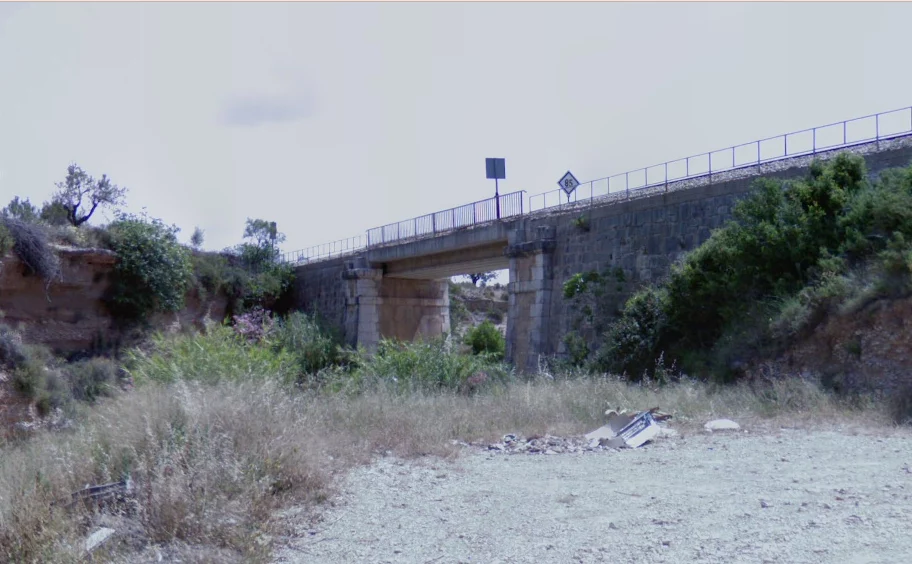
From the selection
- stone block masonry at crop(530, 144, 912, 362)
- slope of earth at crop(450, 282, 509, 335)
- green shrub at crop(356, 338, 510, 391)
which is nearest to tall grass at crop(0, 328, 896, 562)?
green shrub at crop(356, 338, 510, 391)

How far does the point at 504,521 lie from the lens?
6.25m

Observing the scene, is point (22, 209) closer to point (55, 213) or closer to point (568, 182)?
point (55, 213)

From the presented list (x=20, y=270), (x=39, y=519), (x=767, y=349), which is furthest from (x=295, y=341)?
(x=39, y=519)

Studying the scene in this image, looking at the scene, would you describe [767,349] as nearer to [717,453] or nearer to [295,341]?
[717,453]

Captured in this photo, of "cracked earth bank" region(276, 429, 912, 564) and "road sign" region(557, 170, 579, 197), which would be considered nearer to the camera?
"cracked earth bank" region(276, 429, 912, 564)

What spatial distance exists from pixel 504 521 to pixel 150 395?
3750 mm

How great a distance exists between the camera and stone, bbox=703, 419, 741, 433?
1037cm

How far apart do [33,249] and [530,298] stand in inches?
658

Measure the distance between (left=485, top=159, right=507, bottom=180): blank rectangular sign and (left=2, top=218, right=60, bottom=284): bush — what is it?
15.3 metres

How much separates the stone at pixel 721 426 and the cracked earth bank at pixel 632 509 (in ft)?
4.59

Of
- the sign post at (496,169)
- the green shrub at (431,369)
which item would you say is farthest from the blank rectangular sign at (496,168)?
the green shrub at (431,369)

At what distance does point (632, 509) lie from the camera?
644 cm

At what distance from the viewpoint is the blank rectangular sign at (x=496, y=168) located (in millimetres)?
30234

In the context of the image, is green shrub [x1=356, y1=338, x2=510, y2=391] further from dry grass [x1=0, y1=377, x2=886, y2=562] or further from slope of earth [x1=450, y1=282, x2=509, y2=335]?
slope of earth [x1=450, y1=282, x2=509, y2=335]
